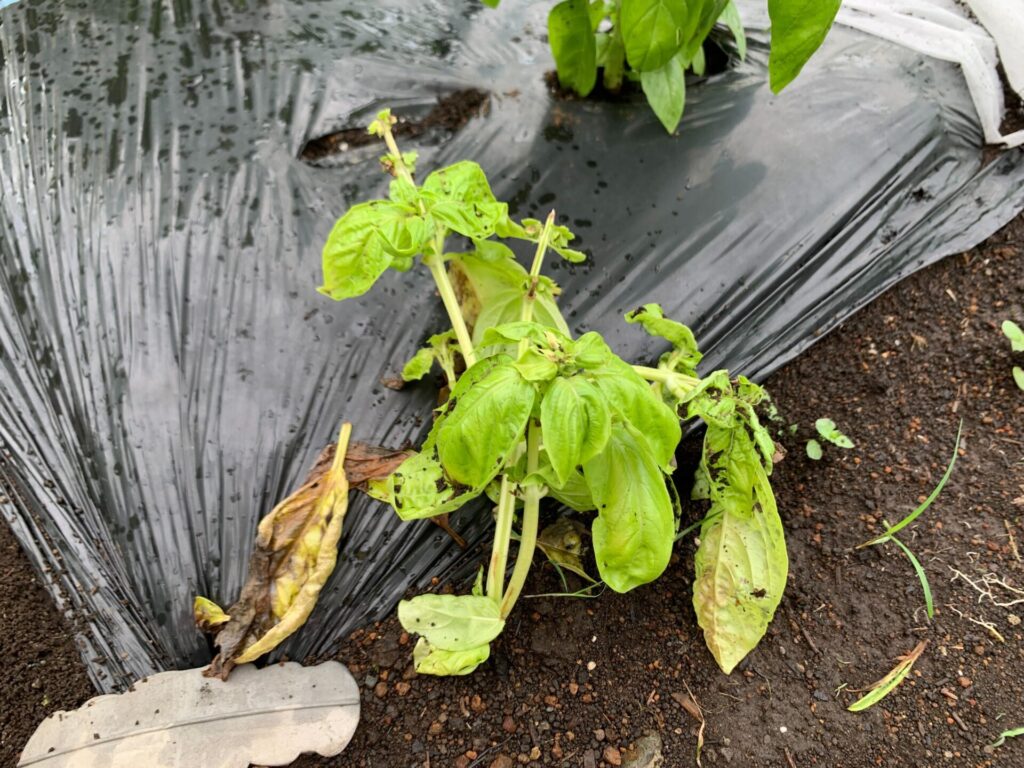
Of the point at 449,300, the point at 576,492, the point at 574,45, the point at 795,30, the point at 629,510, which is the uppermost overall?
the point at 795,30

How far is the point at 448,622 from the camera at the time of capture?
0.87m

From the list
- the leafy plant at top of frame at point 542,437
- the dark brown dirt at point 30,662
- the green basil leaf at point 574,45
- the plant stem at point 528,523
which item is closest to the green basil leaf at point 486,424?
the leafy plant at top of frame at point 542,437

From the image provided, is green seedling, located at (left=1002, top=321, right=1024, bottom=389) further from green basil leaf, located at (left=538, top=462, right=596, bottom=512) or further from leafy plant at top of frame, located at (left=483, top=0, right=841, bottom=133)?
green basil leaf, located at (left=538, top=462, right=596, bottom=512)

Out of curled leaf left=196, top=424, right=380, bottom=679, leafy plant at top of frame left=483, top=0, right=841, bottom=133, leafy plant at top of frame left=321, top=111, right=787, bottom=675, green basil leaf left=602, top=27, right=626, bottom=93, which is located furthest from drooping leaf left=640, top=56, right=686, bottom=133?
curled leaf left=196, top=424, right=380, bottom=679

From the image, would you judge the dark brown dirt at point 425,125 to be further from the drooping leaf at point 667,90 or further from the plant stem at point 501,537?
the plant stem at point 501,537

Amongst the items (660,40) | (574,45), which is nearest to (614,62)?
(574,45)

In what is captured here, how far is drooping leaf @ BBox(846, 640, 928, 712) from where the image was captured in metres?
0.91

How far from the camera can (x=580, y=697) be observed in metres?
0.94

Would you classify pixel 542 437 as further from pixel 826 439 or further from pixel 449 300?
pixel 826 439


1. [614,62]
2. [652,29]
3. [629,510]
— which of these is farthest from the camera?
[614,62]

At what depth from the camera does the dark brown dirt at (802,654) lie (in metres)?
0.90

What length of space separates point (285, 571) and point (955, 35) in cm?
180

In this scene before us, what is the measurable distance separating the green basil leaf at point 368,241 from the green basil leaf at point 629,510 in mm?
360

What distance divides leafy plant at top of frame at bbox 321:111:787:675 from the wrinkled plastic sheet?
0.19 m
